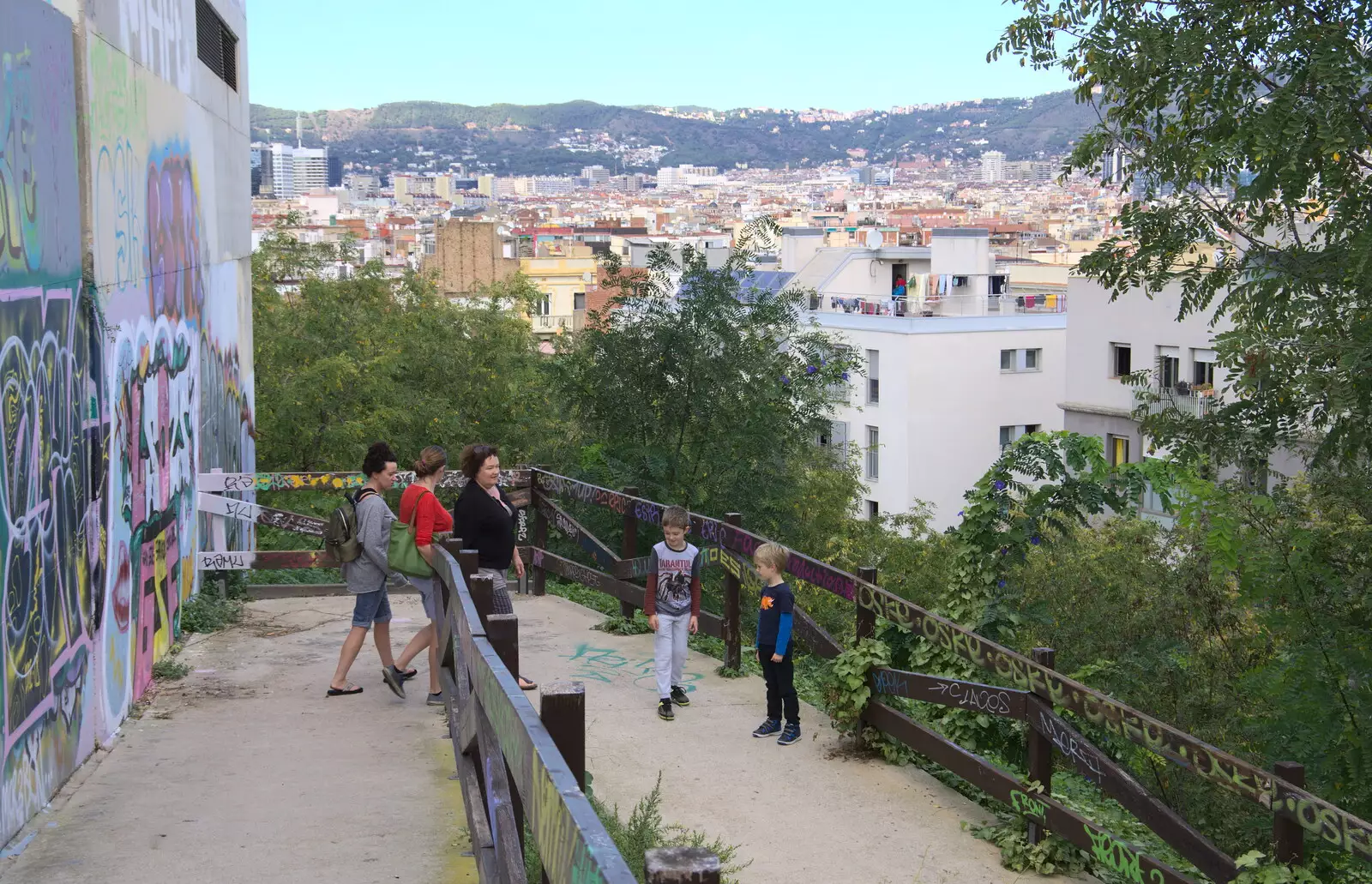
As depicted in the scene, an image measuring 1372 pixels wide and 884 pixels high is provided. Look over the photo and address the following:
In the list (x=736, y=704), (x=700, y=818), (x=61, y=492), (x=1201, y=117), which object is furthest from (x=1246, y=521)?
(x=61, y=492)

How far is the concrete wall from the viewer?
20.1 ft

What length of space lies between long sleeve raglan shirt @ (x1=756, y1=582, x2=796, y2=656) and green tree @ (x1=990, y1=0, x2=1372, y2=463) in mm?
3233

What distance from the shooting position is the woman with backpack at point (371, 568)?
28.5 feet

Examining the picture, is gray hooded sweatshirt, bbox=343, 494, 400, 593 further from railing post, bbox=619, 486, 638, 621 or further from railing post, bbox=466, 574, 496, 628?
railing post, bbox=619, 486, 638, 621

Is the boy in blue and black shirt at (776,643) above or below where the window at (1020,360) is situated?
above

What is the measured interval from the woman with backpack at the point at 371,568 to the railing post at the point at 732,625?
7.25ft

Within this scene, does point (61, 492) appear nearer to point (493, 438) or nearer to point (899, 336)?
point (493, 438)

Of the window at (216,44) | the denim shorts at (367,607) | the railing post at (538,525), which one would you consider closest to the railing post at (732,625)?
the denim shorts at (367,607)

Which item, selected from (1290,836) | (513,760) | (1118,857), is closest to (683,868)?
(513,760)

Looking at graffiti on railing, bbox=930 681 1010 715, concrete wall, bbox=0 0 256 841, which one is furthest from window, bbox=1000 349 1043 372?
graffiti on railing, bbox=930 681 1010 715

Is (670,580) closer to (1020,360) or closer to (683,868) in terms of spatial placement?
(683,868)

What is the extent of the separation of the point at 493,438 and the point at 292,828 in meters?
21.3

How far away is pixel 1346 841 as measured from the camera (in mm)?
5035

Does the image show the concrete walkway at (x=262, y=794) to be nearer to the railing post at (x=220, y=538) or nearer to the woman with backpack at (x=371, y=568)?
the woman with backpack at (x=371, y=568)
